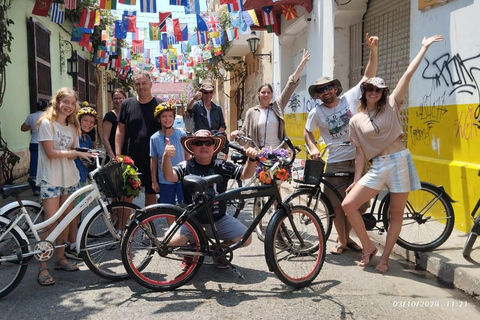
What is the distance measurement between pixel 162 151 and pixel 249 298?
183cm

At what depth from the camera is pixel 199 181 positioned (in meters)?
3.95

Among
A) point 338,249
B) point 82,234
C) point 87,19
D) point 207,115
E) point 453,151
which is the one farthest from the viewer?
point 87,19

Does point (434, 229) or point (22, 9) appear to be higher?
point (22, 9)

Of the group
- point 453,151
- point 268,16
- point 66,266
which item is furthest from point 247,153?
point 268,16

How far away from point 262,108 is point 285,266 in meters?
2.55

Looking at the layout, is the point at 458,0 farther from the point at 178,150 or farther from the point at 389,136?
the point at 178,150

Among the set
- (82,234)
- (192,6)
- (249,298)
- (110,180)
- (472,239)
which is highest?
(192,6)

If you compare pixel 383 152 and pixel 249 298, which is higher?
pixel 383 152

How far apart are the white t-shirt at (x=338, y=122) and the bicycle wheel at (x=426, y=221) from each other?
658mm

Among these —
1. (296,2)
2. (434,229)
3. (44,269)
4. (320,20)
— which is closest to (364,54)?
(320,20)

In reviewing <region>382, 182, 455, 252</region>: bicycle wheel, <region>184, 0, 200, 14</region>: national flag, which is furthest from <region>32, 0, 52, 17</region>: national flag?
<region>382, 182, 455, 252</region>: bicycle wheel

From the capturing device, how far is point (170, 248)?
4074mm

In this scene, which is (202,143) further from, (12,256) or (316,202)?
(12,256)

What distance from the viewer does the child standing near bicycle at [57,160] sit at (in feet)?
14.2
